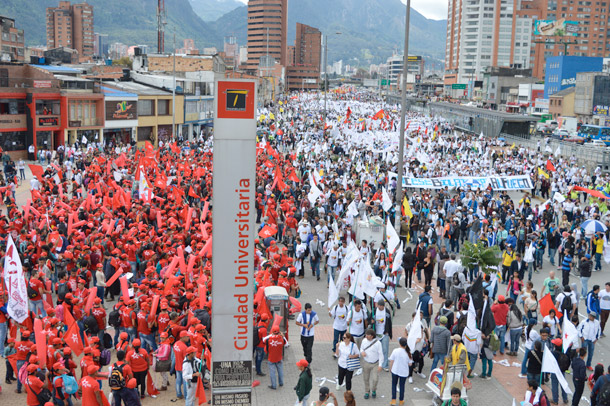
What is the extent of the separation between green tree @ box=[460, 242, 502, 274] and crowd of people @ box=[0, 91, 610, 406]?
0.48ft

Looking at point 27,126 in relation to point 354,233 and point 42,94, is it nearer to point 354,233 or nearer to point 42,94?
point 42,94

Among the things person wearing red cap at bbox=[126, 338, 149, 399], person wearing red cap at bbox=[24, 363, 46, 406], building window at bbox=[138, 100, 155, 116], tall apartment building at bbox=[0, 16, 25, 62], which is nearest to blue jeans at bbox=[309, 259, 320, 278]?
person wearing red cap at bbox=[126, 338, 149, 399]

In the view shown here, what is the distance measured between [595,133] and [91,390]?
68.2 metres

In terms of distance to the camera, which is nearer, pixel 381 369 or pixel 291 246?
pixel 381 369

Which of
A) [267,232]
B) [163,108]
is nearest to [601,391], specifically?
[267,232]

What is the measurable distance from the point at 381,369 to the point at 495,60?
573 ft

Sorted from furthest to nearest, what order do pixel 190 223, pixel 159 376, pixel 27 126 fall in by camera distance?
pixel 27 126 → pixel 190 223 → pixel 159 376

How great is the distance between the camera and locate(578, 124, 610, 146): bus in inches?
2469

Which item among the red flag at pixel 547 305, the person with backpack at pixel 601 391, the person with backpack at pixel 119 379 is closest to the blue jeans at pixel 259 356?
the person with backpack at pixel 119 379

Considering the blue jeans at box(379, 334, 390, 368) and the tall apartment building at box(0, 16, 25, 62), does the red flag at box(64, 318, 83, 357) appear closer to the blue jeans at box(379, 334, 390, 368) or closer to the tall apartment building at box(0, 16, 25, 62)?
the blue jeans at box(379, 334, 390, 368)

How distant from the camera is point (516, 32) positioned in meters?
174

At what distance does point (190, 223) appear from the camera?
20203mm

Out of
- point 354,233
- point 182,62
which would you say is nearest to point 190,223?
point 354,233

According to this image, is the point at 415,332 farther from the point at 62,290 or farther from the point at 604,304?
the point at 62,290
